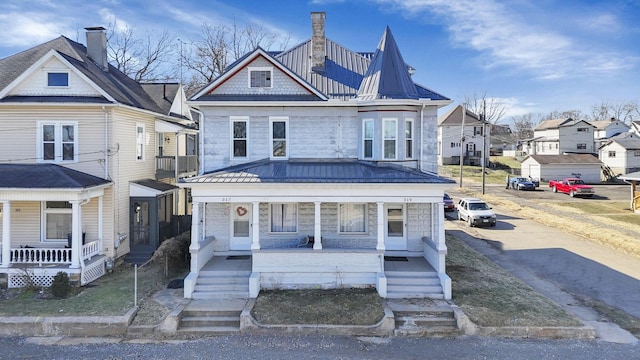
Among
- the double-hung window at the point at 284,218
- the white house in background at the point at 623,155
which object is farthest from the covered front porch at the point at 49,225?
the white house in background at the point at 623,155

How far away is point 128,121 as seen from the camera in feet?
57.8

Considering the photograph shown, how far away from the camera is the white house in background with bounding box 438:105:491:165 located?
61156 mm

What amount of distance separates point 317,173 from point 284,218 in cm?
264

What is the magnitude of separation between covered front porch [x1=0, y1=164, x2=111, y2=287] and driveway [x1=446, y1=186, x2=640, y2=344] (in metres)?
16.4

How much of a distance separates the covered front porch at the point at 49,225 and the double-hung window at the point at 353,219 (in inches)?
366

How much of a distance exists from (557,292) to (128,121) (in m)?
18.0

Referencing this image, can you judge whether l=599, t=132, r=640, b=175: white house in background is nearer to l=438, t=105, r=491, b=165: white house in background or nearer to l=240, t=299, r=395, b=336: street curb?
l=438, t=105, r=491, b=165: white house in background

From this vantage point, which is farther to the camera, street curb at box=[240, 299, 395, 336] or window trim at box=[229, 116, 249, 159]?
window trim at box=[229, 116, 249, 159]

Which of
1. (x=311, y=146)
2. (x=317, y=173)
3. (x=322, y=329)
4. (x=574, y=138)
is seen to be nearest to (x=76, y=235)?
(x=317, y=173)

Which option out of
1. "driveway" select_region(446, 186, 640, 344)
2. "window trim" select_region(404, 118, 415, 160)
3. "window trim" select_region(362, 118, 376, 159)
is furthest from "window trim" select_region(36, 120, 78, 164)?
"driveway" select_region(446, 186, 640, 344)

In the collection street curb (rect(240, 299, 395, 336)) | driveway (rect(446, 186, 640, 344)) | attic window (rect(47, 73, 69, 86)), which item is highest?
attic window (rect(47, 73, 69, 86))

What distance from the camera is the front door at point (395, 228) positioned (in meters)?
16.4

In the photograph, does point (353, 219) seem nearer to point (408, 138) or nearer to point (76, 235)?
point (408, 138)

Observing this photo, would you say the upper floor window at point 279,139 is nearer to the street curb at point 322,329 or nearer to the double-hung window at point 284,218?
the double-hung window at point 284,218
